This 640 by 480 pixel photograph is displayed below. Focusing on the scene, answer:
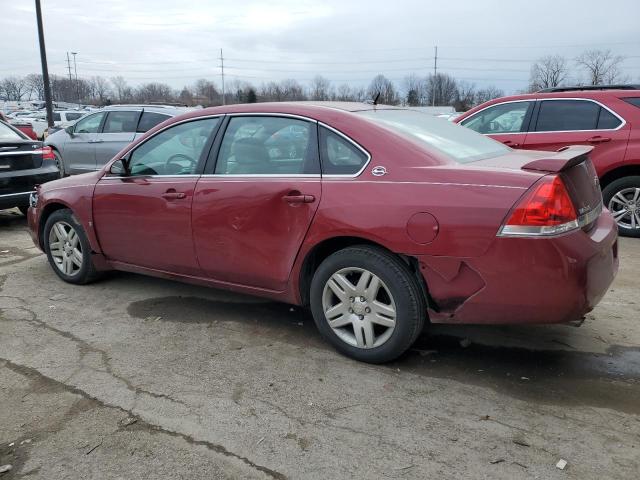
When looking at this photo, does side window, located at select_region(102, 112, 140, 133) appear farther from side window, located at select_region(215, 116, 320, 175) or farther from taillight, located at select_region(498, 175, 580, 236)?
taillight, located at select_region(498, 175, 580, 236)

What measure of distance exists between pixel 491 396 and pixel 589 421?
48 cm

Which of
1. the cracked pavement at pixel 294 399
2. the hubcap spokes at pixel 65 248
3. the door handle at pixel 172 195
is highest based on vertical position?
the door handle at pixel 172 195

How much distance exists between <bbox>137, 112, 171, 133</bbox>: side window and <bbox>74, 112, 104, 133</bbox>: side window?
43.6 inches

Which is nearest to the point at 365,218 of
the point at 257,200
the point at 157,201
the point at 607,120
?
the point at 257,200

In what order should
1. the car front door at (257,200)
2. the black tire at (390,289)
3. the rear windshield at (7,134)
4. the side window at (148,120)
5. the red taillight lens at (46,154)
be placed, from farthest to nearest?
the side window at (148,120) < the red taillight lens at (46,154) < the rear windshield at (7,134) < the car front door at (257,200) < the black tire at (390,289)

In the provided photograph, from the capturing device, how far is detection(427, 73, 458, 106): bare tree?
2881 inches

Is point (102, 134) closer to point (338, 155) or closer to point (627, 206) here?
point (338, 155)

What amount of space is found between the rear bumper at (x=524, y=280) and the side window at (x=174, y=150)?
1.95m

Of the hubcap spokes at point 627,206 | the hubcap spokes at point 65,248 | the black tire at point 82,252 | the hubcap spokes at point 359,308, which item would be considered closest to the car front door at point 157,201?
the black tire at point 82,252

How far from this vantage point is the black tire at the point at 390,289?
123 inches

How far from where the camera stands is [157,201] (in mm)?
4152

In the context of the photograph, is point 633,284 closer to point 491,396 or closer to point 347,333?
point 491,396

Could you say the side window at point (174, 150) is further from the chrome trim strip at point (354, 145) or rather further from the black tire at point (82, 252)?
the chrome trim strip at point (354, 145)

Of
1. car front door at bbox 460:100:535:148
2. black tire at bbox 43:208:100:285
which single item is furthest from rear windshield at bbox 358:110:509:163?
car front door at bbox 460:100:535:148
